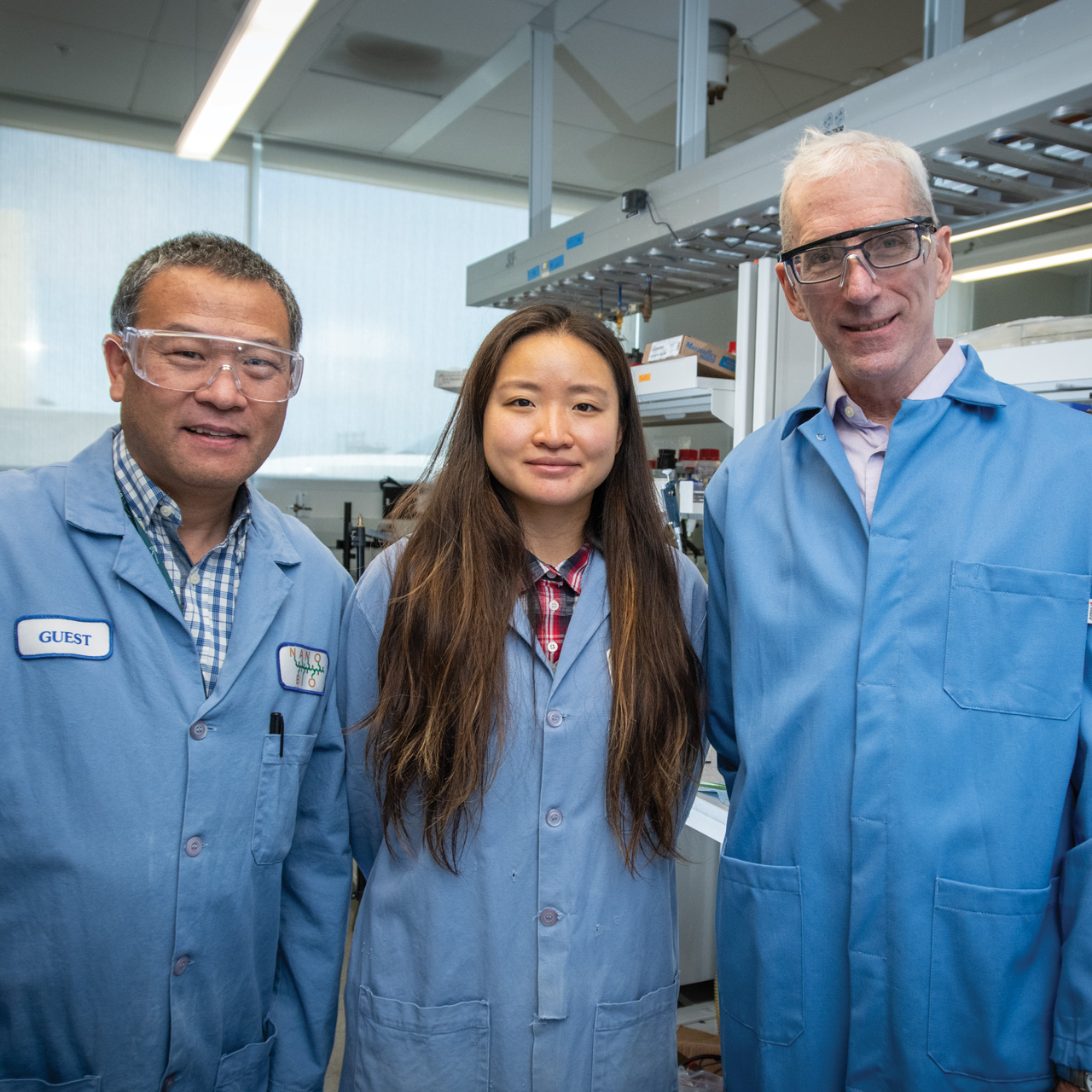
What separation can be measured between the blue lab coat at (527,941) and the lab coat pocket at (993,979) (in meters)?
0.40

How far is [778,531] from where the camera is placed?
4.39 feet

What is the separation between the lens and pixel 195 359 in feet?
4.04

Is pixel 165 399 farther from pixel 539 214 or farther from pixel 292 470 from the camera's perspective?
pixel 292 470

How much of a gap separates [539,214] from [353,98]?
2.00 meters

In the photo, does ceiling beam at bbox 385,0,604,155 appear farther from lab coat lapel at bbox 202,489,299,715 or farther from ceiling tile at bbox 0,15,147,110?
lab coat lapel at bbox 202,489,299,715

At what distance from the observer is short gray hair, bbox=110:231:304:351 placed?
125cm

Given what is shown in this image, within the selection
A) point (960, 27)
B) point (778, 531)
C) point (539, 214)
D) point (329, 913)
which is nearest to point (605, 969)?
point (329, 913)

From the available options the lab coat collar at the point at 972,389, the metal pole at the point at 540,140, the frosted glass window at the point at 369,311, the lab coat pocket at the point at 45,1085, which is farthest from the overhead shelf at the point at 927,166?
the frosted glass window at the point at 369,311

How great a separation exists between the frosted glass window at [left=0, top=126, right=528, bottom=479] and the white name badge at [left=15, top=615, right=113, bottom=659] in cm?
431

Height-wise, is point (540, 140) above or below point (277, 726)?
above

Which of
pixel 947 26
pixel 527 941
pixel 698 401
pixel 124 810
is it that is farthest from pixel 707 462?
pixel 124 810

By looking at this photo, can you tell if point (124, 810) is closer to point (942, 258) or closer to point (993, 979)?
point (993, 979)

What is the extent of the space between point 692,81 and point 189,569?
2.74 meters

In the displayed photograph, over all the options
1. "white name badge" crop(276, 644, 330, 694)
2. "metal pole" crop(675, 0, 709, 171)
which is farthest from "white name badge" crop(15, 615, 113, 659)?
"metal pole" crop(675, 0, 709, 171)
